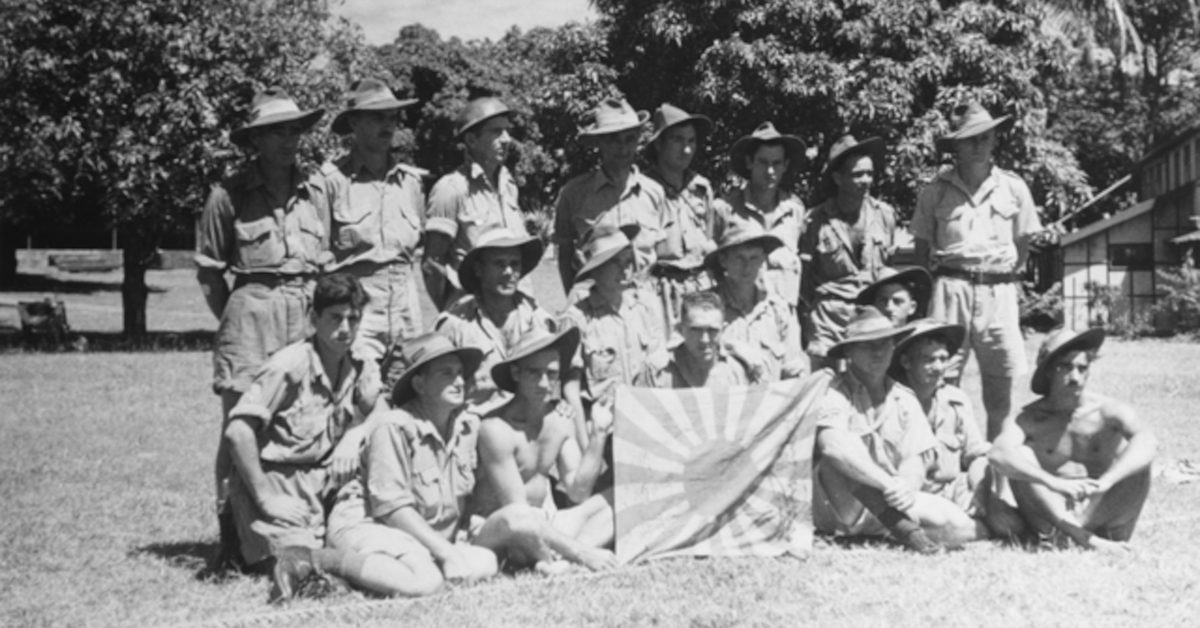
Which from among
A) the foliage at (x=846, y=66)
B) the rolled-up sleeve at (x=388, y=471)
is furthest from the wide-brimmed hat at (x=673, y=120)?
the foliage at (x=846, y=66)

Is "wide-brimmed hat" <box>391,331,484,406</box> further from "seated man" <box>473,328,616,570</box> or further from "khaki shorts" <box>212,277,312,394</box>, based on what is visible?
"khaki shorts" <box>212,277,312,394</box>

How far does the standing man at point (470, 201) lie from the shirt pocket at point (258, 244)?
1101 millimetres

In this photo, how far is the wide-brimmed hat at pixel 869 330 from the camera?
291 inches

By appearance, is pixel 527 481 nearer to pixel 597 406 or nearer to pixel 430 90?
pixel 597 406

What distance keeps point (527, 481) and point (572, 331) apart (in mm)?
892

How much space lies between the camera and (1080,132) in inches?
1716

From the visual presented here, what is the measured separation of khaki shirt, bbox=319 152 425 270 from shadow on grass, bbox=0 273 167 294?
32783mm

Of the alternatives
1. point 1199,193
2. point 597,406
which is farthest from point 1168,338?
point 597,406

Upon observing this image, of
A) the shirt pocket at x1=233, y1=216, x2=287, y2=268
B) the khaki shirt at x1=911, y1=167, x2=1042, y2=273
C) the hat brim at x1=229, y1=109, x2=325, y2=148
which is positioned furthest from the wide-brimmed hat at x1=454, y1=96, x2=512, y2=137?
the khaki shirt at x1=911, y1=167, x2=1042, y2=273

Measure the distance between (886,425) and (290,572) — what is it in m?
3.57

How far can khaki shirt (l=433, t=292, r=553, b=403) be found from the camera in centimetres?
757

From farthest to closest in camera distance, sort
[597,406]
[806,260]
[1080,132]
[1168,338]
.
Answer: [1080,132] → [1168,338] → [806,260] → [597,406]

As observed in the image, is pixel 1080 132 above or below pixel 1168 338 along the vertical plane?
above

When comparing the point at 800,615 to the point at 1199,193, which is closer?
the point at 800,615
